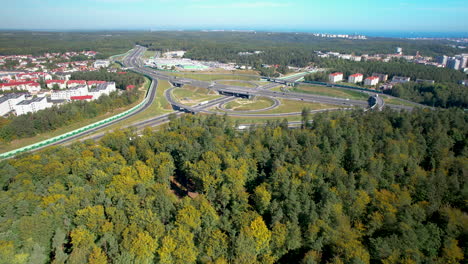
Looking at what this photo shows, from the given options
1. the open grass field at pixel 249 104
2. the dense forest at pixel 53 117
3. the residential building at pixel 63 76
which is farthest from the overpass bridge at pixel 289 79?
the residential building at pixel 63 76

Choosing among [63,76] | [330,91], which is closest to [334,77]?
[330,91]

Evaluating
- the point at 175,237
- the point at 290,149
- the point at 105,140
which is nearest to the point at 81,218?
the point at 175,237

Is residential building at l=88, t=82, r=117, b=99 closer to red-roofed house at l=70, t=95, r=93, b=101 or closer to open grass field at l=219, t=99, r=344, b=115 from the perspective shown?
red-roofed house at l=70, t=95, r=93, b=101

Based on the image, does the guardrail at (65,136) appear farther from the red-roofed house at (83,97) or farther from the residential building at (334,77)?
the residential building at (334,77)

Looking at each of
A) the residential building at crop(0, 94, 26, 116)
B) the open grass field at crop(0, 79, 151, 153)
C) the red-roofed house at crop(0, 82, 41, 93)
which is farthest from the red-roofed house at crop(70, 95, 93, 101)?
the red-roofed house at crop(0, 82, 41, 93)

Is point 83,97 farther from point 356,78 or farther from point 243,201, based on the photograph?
point 356,78

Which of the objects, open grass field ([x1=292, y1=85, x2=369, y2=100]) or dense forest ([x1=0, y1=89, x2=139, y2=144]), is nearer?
dense forest ([x1=0, y1=89, x2=139, y2=144])

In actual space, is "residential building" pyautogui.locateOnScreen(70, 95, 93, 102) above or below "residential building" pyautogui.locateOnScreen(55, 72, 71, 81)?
below
